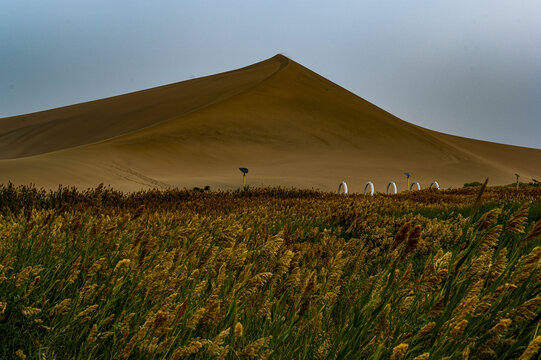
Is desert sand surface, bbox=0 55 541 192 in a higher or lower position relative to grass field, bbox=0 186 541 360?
higher

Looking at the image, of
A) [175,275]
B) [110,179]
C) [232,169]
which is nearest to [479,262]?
[175,275]

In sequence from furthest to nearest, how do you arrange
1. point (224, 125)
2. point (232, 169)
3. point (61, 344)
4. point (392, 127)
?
point (392, 127) < point (224, 125) < point (232, 169) < point (61, 344)

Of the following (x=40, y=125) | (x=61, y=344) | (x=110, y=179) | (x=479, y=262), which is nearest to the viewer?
(x=479, y=262)

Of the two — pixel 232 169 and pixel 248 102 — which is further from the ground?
pixel 248 102

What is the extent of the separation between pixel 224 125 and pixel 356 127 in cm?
1950

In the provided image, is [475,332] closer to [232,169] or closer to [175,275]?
[175,275]

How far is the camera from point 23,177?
22703 mm

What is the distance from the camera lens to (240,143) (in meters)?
50.8

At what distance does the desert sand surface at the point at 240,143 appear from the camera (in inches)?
1266

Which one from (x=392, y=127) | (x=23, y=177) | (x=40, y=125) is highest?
(x=392, y=127)

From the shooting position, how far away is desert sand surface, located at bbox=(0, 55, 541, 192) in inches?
1266

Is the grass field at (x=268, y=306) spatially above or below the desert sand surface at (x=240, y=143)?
below

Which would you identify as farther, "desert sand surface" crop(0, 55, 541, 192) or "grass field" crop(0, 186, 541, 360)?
"desert sand surface" crop(0, 55, 541, 192)

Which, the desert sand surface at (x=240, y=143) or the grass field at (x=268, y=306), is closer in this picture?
the grass field at (x=268, y=306)
